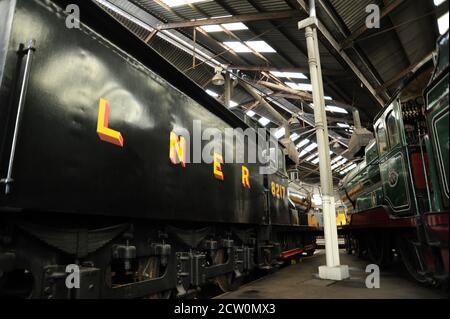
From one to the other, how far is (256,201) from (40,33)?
4091mm

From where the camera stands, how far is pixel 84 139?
7.14 feet

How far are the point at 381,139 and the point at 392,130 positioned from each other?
2.02ft

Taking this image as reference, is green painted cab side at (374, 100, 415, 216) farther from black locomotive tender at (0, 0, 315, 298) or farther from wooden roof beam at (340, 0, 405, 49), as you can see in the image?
wooden roof beam at (340, 0, 405, 49)

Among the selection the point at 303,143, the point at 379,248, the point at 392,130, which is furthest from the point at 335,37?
the point at 303,143

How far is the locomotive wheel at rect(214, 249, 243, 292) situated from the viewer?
4.33 m

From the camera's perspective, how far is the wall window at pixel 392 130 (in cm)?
443

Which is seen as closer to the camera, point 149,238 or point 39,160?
point 39,160

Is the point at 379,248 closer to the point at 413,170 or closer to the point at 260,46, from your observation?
the point at 413,170

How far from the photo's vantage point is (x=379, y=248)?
6191 millimetres

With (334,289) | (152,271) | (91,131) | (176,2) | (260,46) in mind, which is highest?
(176,2)

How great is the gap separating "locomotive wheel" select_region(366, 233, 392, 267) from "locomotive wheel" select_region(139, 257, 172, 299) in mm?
4261

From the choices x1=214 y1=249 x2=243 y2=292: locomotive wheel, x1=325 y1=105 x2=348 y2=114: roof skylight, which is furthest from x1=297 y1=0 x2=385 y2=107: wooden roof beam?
x1=214 y1=249 x2=243 y2=292: locomotive wheel

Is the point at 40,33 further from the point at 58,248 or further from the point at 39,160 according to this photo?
the point at 58,248
